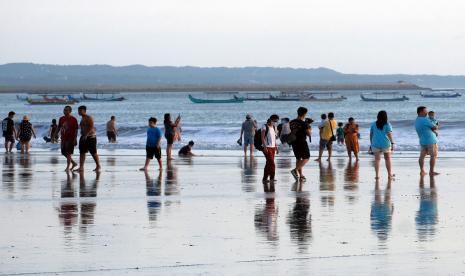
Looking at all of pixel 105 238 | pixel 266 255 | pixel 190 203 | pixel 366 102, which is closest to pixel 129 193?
pixel 190 203

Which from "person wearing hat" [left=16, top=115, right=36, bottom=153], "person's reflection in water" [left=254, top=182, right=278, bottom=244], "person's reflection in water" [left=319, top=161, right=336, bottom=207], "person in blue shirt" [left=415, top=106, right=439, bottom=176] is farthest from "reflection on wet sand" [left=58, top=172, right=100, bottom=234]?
"person wearing hat" [left=16, top=115, right=36, bottom=153]

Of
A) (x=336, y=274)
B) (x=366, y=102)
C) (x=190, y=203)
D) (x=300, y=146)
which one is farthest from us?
(x=366, y=102)

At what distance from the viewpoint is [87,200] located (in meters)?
18.4

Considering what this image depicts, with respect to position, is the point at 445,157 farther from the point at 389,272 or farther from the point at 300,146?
the point at 389,272

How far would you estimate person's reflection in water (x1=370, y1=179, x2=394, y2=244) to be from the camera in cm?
1400

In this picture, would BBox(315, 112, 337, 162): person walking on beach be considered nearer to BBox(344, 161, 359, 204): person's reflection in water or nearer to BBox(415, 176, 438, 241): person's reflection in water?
BBox(344, 161, 359, 204): person's reflection in water

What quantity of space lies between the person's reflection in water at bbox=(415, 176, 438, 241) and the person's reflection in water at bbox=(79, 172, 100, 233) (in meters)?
3.99

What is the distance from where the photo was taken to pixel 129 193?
19.8 meters

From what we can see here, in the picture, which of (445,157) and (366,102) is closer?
(445,157)

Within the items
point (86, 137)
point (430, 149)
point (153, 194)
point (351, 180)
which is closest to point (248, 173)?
point (351, 180)

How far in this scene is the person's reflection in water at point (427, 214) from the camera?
13.9m

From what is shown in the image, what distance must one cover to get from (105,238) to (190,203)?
4.43 meters

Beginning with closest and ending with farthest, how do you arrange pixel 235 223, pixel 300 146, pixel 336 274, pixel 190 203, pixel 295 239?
pixel 336 274 → pixel 295 239 → pixel 235 223 → pixel 190 203 → pixel 300 146

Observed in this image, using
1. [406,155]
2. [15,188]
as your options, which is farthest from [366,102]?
[15,188]
